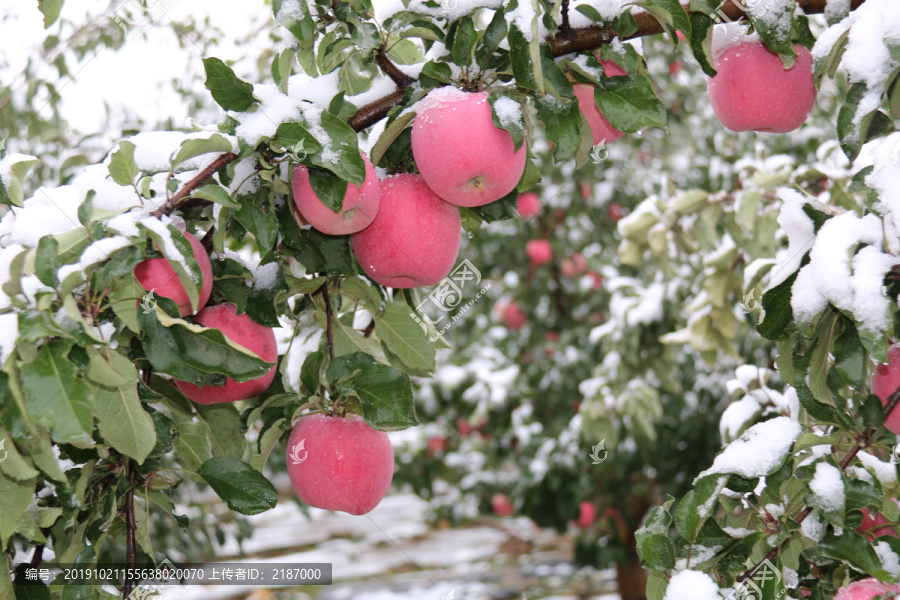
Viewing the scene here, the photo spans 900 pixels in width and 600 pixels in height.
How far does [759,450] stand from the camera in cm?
80

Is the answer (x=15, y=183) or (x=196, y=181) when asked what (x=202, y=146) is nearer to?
(x=196, y=181)

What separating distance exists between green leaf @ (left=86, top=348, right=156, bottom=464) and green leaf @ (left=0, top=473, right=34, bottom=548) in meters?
0.09

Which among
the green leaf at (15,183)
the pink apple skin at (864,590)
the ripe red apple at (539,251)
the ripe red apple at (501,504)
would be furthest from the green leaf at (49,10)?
Result: the ripe red apple at (501,504)

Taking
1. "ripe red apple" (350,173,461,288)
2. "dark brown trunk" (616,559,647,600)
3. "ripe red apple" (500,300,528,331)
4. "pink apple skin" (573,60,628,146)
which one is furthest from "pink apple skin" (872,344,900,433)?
"ripe red apple" (500,300,528,331)

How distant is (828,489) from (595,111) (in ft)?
1.97

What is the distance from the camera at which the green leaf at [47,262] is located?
2.29 ft

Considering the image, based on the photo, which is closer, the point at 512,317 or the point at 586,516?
the point at 586,516

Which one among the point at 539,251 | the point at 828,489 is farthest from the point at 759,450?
the point at 539,251

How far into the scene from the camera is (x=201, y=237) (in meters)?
1.00

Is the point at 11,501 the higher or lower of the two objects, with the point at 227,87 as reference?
lower

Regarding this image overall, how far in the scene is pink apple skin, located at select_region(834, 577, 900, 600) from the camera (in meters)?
0.80

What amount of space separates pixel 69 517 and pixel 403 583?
3294mm

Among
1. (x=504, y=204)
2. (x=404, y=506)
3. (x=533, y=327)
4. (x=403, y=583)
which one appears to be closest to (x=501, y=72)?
(x=504, y=204)

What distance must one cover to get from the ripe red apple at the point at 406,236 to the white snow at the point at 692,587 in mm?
497
